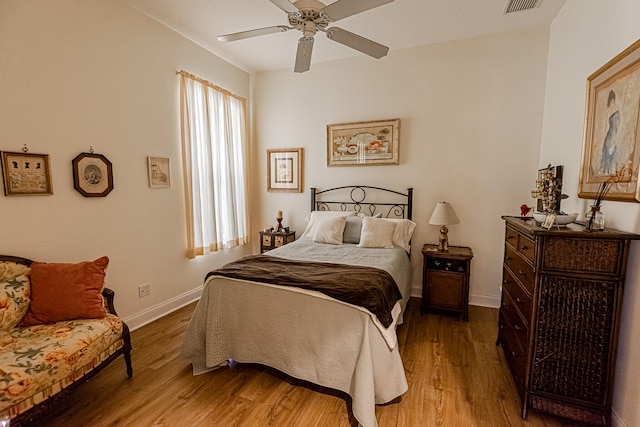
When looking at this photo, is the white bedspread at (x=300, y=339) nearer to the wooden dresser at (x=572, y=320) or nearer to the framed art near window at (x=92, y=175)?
the wooden dresser at (x=572, y=320)

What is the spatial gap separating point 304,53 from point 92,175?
2035mm

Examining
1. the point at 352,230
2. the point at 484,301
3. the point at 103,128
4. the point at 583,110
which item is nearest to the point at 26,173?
the point at 103,128

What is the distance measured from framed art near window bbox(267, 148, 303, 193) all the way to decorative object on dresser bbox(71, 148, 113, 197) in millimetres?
2082

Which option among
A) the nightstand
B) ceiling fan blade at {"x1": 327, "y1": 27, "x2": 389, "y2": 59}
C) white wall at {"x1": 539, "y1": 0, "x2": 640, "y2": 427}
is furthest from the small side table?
ceiling fan blade at {"x1": 327, "y1": 27, "x2": 389, "y2": 59}

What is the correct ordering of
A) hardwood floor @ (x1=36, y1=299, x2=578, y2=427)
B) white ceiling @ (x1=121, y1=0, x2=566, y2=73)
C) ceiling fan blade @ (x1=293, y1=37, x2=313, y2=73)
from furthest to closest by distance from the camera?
white ceiling @ (x1=121, y1=0, x2=566, y2=73) → ceiling fan blade @ (x1=293, y1=37, x2=313, y2=73) → hardwood floor @ (x1=36, y1=299, x2=578, y2=427)

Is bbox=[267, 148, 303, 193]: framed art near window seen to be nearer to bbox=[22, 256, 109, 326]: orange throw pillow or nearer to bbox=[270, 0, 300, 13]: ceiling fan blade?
bbox=[270, 0, 300, 13]: ceiling fan blade

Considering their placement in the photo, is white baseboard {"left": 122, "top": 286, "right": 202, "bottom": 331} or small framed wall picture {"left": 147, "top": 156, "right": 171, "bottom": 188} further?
small framed wall picture {"left": 147, "top": 156, "right": 171, "bottom": 188}

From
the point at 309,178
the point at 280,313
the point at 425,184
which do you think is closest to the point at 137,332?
the point at 280,313

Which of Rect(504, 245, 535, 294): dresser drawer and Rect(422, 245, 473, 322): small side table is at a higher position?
Rect(504, 245, 535, 294): dresser drawer

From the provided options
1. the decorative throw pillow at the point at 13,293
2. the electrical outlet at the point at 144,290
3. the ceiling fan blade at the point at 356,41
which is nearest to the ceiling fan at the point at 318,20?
the ceiling fan blade at the point at 356,41

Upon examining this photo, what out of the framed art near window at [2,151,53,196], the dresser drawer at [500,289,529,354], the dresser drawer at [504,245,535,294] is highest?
the framed art near window at [2,151,53,196]

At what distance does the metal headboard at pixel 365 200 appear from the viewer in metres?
3.63

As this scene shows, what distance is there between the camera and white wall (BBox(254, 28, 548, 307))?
121 inches

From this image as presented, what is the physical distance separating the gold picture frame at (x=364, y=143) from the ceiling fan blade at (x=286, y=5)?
1868 millimetres
